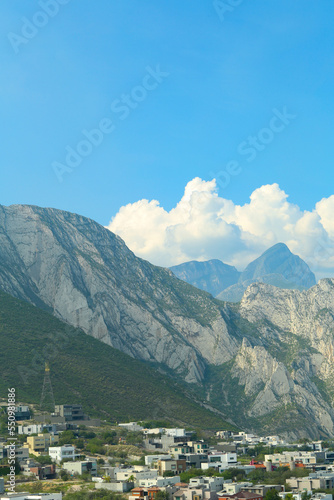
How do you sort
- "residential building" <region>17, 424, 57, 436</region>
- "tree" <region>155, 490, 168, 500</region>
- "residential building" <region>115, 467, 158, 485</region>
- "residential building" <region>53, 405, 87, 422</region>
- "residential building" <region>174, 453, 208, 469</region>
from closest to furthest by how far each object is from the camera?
"tree" <region>155, 490, 168, 500</region> → "residential building" <region>115, 467, 158, 485</region> → "residential building" <region>174, 453, 208, 469</region> → "residential building" <region>17, 424, 57, 436</region> → "residential building" <region>53, 405, 87, 422</region>

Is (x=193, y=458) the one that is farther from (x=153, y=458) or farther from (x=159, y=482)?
(x=159, y=482)

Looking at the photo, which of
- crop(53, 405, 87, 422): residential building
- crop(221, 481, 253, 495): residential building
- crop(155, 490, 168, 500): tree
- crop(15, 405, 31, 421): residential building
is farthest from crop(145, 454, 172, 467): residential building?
A: crop(15, 405, 31, 421): residential building

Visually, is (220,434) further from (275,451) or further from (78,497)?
(78,497)

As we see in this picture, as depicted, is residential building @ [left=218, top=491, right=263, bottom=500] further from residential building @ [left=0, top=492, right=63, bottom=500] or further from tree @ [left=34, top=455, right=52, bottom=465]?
tree @ [left=34, top=455, right=52, bottom=465]

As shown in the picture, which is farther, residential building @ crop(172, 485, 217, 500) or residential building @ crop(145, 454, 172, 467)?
residential building @ crop(145, 454, 172, 467)

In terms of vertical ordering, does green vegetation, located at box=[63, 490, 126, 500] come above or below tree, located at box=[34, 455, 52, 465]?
below

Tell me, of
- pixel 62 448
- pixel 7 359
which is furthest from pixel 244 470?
pixel 7 359
